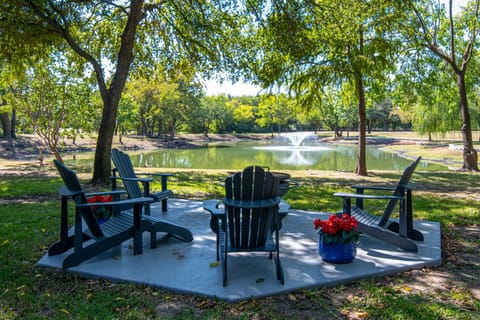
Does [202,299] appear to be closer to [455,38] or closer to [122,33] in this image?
[122,33]

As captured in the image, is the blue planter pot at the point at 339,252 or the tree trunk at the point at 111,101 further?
the tree trunk at the point at 111,101

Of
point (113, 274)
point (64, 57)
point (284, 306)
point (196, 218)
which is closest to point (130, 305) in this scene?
point (113, 274)

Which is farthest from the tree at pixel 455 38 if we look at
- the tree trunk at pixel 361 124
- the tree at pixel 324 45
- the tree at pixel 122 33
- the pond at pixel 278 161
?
the tree at pixel 122 33

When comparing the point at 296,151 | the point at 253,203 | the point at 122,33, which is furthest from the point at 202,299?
the point at 296,151

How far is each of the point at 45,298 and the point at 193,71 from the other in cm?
1047

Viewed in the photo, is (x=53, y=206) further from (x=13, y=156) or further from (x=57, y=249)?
(x=13, y=156)

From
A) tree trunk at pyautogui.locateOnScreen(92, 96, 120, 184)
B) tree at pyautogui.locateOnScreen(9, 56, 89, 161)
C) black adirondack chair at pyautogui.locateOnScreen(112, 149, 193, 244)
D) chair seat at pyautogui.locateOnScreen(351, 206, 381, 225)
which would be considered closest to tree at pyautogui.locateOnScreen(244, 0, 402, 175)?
tree trunk at pyautogui.locateOnScreen(92, 96, 120, 184)

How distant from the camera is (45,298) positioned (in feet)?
9.20

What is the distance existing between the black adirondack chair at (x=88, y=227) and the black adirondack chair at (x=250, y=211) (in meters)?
0.90

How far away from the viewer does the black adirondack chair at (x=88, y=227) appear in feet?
10.9

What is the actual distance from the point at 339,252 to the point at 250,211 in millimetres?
1011

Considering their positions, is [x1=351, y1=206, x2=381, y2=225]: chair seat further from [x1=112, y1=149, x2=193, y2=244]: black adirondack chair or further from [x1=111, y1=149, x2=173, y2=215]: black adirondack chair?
[x1=111, y1=149, x2=173, y2=215]: black adirondack chair

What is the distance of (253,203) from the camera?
122 inches

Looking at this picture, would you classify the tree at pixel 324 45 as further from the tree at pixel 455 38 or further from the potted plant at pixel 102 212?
the potted plant at pixel 102 212
